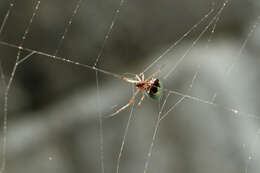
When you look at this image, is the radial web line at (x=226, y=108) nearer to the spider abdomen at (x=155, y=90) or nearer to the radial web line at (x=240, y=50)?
the radial web line at (x=240, y=50)

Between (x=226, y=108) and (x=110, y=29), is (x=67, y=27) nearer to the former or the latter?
(x=110, y=29)

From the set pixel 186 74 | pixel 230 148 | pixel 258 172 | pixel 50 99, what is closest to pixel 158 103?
pixel 186 74

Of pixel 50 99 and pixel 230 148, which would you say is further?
pixel 50 99

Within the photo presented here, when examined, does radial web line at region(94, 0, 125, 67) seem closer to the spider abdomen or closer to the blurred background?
the blurred background

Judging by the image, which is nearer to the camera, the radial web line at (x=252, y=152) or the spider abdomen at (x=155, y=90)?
the spider abdomen at (x=155, y=90)

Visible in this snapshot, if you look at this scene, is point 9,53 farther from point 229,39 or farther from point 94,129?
point 229,39

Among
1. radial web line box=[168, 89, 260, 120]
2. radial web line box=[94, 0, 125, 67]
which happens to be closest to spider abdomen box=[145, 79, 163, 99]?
radial web line box=[168, 89, 260, 120]

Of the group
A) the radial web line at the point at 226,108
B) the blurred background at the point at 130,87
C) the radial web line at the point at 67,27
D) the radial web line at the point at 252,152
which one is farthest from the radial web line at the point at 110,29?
the radial web line at the point at 252,152

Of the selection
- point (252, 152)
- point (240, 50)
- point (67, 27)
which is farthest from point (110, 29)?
point (252, 152)
